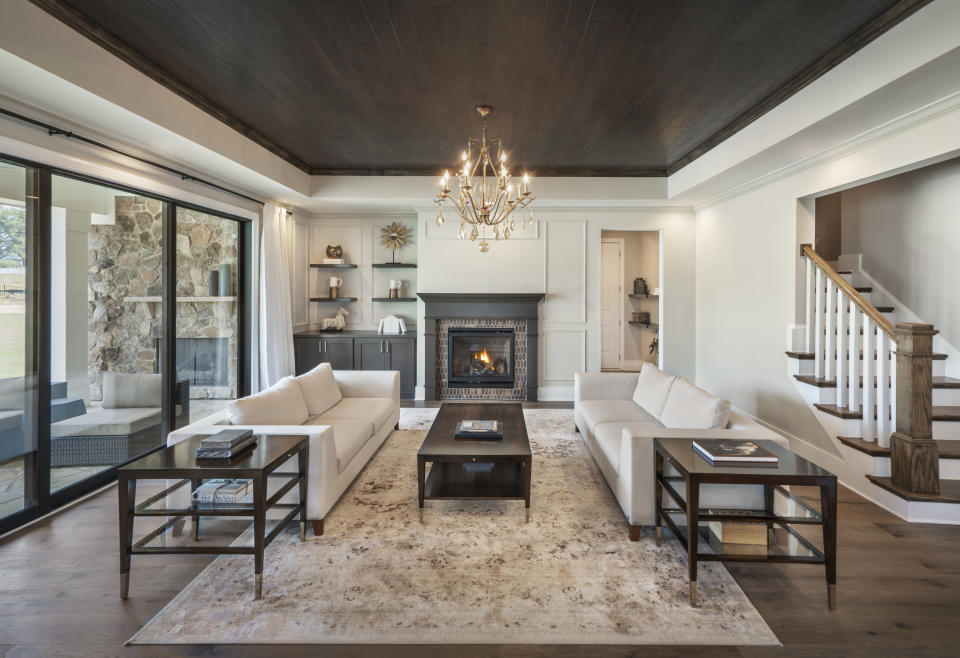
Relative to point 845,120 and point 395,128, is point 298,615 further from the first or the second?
point 845,120

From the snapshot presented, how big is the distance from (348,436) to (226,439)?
103cm

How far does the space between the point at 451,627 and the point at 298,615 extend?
2.03ft

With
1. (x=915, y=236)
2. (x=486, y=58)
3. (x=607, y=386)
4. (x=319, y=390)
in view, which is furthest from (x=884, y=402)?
(x=319, y=390)

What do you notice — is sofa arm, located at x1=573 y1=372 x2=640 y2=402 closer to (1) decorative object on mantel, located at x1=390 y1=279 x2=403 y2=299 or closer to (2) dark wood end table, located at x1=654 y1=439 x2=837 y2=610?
(2) dark wood end table, located at x1=654 y1=439 x2=837 y2=610

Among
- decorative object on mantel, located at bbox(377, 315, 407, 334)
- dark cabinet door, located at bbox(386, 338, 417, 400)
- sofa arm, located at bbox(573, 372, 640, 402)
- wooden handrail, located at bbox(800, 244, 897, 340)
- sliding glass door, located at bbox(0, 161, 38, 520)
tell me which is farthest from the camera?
decorative object on mantel, located at bbox(377, 315, 407, 334)

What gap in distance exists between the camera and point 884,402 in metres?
3.06

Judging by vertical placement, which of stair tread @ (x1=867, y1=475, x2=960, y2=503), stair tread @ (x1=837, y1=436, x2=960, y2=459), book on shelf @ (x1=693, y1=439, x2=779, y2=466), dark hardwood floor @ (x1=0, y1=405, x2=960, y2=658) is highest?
A: book on shelf @ (x1=693, y1=439, x2=779, y2=466)

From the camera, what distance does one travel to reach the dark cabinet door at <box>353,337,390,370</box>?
6.15 meters

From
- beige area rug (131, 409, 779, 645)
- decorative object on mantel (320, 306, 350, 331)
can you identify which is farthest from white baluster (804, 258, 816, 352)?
decorative object on mantel (320, 306, 350, 331)

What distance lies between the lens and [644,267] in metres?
8.49

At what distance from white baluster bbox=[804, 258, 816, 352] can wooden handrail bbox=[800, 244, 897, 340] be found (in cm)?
8

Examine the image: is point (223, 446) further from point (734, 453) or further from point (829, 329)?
point (829, 329)

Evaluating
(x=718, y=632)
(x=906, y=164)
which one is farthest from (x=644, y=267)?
(x=718, y=632)

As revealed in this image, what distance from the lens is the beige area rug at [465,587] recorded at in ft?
6.05
